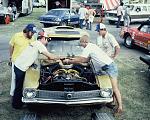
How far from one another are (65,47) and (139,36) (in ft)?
25.2

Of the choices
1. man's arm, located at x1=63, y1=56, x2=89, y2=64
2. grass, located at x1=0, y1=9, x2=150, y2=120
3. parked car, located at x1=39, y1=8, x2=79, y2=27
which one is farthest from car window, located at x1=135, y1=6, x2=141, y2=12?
man's arm, located at x1=63, y1=56, x2=89, y2=64

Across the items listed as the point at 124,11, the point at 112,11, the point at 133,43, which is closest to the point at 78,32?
the point at 133,43

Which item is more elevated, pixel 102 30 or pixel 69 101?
pixel 102 30

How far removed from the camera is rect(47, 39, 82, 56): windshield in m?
9.00

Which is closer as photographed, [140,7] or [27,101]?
[27,101]

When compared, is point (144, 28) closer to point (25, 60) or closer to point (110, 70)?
point (110, 70)

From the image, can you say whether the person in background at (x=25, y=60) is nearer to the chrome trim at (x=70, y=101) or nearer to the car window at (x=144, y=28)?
the chrome trim at (x=70, y=101)

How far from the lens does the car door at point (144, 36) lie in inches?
613

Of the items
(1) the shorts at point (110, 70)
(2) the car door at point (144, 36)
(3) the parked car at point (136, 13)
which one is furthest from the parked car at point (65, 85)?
(3) the parked car at point (136, 13)

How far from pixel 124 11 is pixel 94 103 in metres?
20.2

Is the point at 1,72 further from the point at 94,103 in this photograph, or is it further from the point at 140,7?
the point at 140,7

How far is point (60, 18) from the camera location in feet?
85.6

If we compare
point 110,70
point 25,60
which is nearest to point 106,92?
A: point 110,70

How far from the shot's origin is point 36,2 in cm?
6544
